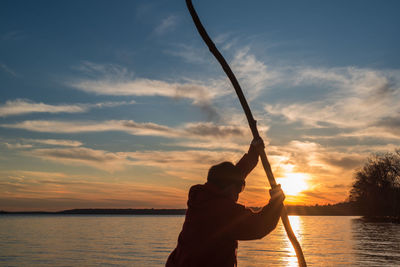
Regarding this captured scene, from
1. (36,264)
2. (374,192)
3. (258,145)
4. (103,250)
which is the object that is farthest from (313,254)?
(374,192)

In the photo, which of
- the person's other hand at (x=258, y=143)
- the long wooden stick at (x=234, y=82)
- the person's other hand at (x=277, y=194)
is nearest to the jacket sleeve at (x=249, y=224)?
the person's other hand at (x=277, y=194)

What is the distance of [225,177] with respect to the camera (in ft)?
10.4

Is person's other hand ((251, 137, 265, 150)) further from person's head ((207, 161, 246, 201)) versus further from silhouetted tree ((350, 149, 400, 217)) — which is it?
silhouetted tree ((350, 149, 400, 217))

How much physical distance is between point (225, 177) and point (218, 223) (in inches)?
15.2

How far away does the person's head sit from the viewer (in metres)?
3.18

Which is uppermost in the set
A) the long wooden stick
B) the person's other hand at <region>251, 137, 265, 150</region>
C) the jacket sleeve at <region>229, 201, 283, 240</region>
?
the long wooden stick

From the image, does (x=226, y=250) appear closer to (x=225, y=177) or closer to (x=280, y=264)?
(x=225, y=177)

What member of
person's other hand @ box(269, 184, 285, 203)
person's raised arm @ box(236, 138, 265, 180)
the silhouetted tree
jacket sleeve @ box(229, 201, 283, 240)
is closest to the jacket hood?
jacket sleeve @ box(229, 201, 283, 240)

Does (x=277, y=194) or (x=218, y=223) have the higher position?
(x=277, y=194)

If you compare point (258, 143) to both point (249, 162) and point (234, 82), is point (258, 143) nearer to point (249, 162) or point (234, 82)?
point (249, 162)

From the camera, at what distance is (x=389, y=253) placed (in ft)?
99.7

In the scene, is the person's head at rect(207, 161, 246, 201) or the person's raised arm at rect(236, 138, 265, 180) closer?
the person's head at rect(207, 161, 246, 201)

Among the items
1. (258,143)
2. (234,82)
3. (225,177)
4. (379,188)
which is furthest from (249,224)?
(379,188)

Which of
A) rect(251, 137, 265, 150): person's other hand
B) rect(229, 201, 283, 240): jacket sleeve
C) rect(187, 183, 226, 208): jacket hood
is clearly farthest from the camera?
rect(251, 137, 265, 150): person's other hand
